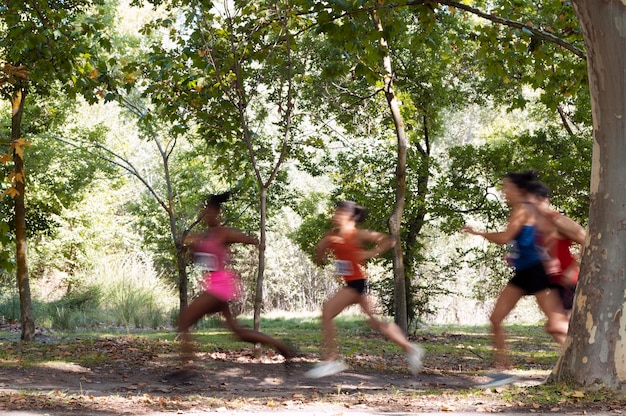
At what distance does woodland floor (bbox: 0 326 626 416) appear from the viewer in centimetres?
676

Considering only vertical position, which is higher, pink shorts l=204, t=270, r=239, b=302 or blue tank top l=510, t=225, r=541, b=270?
blue tank top l=510, t=225, r=541, b=270

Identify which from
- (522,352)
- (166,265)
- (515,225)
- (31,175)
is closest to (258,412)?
(515,225)

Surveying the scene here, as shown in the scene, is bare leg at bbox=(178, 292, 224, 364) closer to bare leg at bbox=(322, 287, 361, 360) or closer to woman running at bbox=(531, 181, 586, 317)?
bare leg at bbox=(322, 287, 361, 360)

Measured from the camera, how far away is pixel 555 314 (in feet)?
26.8

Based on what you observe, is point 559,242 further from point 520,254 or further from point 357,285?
point 357,285

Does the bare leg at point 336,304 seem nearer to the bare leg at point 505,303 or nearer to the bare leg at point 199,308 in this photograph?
the bare leg at point 199,308

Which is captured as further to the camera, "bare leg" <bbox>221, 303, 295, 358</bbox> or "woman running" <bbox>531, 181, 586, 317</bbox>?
"bare leg" <bbox>221, 303, 295, 358</bbox>

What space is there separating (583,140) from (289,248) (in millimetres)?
24810

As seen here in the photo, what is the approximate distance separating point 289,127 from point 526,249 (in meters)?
6.67

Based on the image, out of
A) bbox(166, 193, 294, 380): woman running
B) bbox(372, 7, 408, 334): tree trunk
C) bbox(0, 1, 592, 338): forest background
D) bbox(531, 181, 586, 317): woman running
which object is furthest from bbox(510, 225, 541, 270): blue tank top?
bbox(372, 7, 408, 334): tree trunk

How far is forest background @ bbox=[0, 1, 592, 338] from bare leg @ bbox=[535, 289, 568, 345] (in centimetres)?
372

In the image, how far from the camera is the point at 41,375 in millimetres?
10273

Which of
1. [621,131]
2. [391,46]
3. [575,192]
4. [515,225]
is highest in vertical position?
[391,46]

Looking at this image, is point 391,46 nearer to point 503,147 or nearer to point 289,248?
point 503,147
